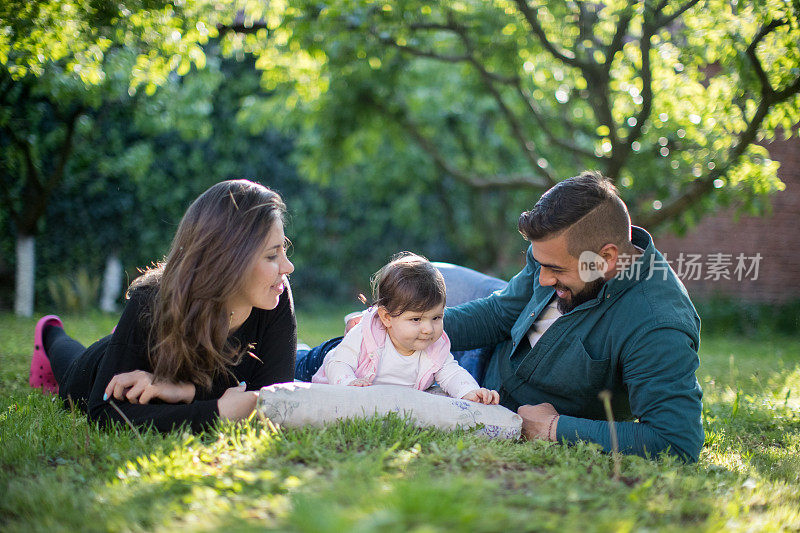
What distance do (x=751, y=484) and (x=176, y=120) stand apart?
837cm

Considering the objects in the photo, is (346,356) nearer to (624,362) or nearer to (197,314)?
(197,314)

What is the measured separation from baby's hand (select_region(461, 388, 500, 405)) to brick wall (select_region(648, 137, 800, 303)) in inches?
343

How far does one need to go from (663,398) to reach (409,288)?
1331mm

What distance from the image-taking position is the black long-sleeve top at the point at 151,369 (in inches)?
109

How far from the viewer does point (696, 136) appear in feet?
23.5

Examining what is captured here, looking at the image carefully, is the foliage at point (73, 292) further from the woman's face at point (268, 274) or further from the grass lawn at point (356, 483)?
the woman's face at point (268, 274)

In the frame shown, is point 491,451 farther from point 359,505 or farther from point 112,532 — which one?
point 112,532

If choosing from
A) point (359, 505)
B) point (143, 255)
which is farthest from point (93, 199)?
point (359, 505)

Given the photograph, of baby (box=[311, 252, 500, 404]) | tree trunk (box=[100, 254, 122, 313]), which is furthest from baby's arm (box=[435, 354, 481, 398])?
tree trunk (box=[100, 254, 122, 313])

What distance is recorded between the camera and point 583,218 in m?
2.99

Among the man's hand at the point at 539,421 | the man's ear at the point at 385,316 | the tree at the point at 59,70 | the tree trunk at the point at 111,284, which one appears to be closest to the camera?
the man's hand at the point at 539,421

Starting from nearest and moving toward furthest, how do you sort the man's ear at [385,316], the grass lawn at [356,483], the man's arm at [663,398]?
the grass lawn at [356,483] → the man's arm at [663,398] → the man's ear at [385,316]

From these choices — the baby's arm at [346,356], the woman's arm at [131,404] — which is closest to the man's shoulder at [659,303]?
the baby's arm at [346,356]

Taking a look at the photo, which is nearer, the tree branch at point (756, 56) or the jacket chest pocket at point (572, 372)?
the jacket chest pocket at point (572, 372)
